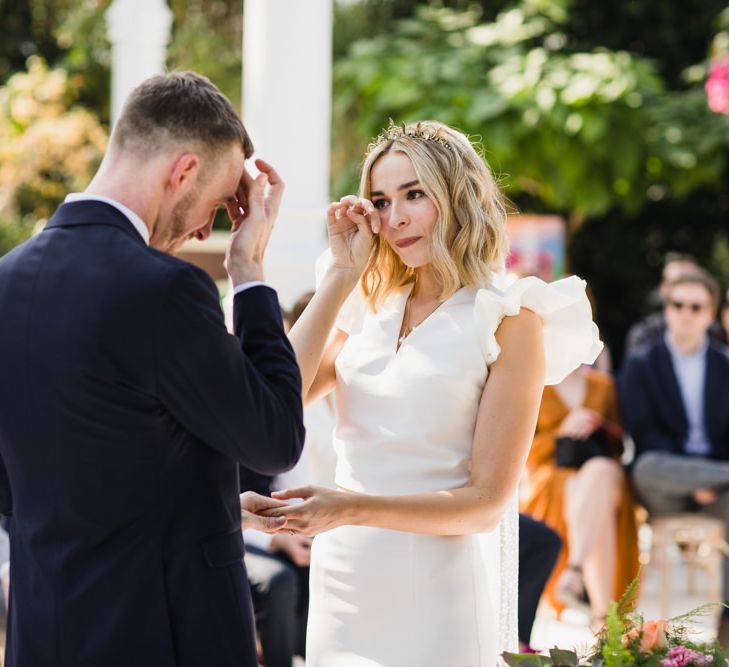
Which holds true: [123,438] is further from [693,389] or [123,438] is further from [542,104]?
[542,104]

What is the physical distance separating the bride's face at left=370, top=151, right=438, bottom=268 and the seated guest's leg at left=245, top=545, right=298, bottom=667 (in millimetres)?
1769

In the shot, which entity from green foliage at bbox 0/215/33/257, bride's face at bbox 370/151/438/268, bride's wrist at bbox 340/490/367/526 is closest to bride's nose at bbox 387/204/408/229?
bride's face at bbox 370/151/438/268

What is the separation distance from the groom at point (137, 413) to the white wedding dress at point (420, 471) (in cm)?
54

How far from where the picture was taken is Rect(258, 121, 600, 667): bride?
7.16 ft

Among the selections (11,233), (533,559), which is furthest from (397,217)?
(11,233)

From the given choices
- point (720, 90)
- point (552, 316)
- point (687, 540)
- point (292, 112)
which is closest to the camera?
point (552, 316)

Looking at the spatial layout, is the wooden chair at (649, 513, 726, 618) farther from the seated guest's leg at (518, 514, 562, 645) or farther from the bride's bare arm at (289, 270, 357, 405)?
the bride's bare arm at (289, 270, 357, 405)

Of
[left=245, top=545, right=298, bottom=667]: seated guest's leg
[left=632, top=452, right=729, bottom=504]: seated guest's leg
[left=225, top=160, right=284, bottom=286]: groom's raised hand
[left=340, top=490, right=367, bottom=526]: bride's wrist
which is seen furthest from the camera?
[left=632, top=452, right=729, bottom=504]: seated guest's leg

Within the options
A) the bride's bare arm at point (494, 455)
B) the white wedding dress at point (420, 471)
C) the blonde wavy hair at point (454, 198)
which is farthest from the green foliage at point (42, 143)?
the bride's bare arm at point (494, 455)

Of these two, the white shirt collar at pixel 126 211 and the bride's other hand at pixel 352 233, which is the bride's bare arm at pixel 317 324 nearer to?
the bride's other hand at pixel 352 233

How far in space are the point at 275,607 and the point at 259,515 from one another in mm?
1891

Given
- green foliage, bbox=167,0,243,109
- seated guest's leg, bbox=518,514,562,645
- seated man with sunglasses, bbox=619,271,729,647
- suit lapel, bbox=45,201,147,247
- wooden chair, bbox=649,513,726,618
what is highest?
green foliage, bbox=167,0,243,109

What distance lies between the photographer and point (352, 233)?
7.85ft

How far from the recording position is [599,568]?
5.41 meters
